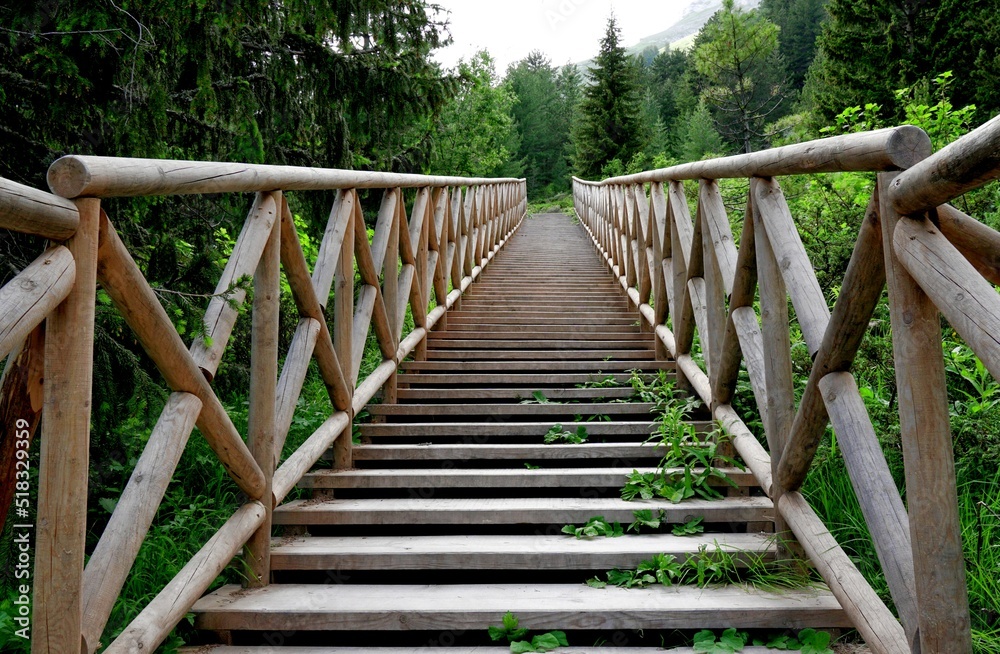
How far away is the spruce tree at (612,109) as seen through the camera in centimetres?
3391

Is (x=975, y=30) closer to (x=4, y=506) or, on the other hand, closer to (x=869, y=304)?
(x=869, y=304)

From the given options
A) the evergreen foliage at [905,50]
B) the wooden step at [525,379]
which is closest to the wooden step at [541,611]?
the wooden step at [525,379]

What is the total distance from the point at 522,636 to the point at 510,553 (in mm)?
372

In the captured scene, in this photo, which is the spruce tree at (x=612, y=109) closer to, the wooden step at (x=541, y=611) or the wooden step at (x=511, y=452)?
the wooden step at (x=511, y=452)

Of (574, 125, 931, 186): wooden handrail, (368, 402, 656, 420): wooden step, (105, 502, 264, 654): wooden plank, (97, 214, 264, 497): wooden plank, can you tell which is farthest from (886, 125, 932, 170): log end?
(368, 402, 656, 420): wooden step

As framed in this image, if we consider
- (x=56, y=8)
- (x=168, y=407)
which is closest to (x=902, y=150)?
(x=168, y=407)

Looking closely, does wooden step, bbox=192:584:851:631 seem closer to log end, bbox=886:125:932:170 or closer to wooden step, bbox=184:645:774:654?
wooden step, bbox=184:645:774:654

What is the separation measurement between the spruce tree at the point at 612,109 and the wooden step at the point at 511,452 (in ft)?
104

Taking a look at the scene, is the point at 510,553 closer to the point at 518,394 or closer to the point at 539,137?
the point at 518,394

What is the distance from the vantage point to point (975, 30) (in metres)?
19.4

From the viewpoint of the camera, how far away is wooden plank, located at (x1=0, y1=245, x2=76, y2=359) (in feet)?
4.19

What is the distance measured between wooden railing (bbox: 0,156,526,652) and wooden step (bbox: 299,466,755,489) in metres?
0.20

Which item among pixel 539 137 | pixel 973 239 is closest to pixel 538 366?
pixel 973 239

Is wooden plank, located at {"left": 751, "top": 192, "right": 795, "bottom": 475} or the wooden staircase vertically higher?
wooden plank, located at {"left": 751, "top": 192, "right": 795, "bottom": 475}
